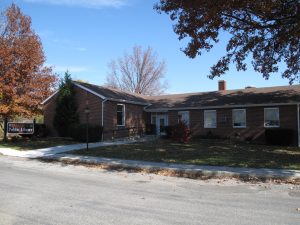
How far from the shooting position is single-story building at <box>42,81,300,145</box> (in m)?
29.2

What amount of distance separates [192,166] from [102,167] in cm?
398

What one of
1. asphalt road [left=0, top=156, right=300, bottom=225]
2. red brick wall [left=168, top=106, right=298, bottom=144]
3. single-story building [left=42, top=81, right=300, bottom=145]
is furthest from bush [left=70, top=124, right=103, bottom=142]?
asphalt road [left=0, top=156, right=300, bottom=225]

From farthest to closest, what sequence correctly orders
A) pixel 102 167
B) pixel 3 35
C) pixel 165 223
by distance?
1. pixel 3 35
2. pixel 102 167
3. pixel 165 223

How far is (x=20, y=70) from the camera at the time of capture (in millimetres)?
29484

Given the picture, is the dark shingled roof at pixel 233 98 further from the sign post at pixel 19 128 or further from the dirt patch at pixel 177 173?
the dirt patch at pixel 177 173

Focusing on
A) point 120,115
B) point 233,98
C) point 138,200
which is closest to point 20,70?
point 120,115

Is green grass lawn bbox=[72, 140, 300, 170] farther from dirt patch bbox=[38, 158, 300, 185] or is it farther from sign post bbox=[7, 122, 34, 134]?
sign post bbox=[7, 122, 34, 134]

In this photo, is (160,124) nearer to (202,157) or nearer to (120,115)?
(120,115)

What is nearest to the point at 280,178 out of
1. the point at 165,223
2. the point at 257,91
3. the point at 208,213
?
the point at 208,213

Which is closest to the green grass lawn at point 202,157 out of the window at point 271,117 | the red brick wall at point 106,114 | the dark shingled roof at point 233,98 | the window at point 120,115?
the red brick wall at point 106,114

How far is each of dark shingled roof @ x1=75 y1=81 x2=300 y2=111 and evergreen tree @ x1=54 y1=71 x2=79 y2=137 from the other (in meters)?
1.02

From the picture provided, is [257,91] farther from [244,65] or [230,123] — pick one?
[244,65]

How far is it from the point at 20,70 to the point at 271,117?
19.4 metres

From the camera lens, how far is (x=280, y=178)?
43.0 ft
